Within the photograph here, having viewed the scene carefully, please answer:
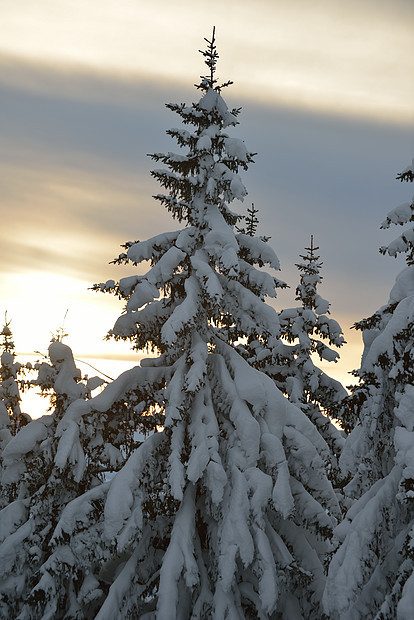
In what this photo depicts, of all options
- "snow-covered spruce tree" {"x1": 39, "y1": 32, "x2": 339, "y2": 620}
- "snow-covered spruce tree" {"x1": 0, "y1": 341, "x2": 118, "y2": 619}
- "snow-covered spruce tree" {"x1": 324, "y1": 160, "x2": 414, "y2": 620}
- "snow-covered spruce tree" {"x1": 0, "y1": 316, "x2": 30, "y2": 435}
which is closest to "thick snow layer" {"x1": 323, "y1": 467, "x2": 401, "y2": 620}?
"snow-covered spruce tree" {"x1": 324, "y1": 160, "x2": 414, "y2": 620}

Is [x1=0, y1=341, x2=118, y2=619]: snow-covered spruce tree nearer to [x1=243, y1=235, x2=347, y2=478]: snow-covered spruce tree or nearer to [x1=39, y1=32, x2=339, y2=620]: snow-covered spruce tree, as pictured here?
[x1=39, y1=32, x2=339, y2=620]: snow-covered spruce tree

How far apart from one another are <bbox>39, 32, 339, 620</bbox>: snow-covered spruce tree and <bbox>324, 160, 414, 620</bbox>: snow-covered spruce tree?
205 centimetres

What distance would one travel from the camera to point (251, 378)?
1522 centimetres

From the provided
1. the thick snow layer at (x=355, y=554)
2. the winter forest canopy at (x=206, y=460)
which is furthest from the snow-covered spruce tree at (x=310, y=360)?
the thick snow layer at (x=355, y=554)

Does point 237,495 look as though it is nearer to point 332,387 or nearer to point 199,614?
point 199,614

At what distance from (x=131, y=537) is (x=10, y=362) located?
646 inches

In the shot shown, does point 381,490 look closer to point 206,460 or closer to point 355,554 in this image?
point 355,554

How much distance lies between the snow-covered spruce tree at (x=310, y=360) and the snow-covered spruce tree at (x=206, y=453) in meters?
7.33

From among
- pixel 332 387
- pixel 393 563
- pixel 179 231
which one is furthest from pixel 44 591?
pixel 332 387

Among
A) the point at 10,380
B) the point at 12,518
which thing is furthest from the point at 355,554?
the point at 10,380

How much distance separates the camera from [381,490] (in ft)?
38.0

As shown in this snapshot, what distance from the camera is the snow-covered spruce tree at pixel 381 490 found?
10.8 metres

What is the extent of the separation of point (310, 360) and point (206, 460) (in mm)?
11125

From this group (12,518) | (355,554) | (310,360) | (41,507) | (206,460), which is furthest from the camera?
(310,360)
